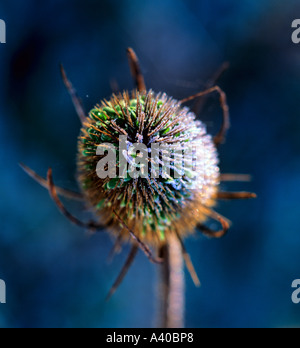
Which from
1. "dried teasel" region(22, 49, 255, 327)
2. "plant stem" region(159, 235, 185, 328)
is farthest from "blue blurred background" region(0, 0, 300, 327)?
"dried teasel" region(22, 49, 255, 327)

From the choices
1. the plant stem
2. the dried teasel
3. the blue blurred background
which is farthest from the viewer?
the blue blurred background

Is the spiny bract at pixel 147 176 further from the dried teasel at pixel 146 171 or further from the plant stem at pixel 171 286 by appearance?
the plant stem at pixel 171 286

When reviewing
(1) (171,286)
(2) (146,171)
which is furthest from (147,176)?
(1) (171,286)

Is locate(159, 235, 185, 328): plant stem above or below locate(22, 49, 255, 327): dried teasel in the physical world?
below

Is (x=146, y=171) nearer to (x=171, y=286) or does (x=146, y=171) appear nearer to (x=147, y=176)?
(x=147, y=176)

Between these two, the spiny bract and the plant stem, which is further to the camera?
the plant stem

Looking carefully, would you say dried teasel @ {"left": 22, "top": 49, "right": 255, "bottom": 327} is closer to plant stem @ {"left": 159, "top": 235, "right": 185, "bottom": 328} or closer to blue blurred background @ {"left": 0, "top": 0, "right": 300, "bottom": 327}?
plant stem @ {"left": 159, "top": 235, "right": 185, "bottom": 328}

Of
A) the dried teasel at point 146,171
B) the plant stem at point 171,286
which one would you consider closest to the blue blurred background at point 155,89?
the plant stem at point 171,286
